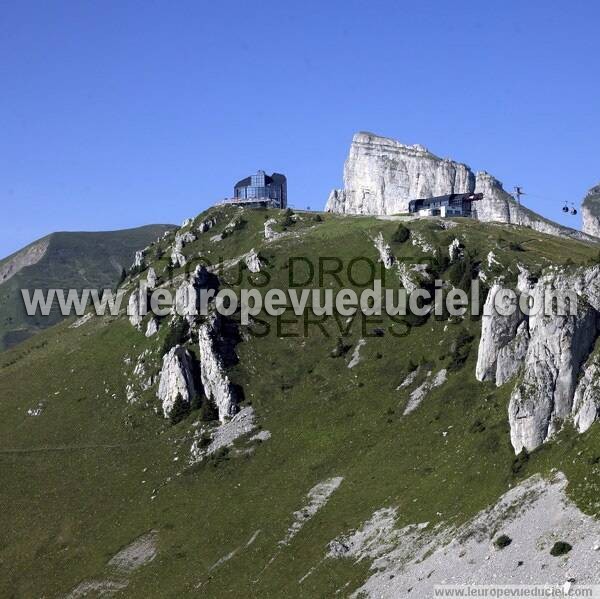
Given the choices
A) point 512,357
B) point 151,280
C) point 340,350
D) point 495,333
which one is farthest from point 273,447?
point 151,280

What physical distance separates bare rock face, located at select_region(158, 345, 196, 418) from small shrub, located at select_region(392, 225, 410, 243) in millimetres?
45296

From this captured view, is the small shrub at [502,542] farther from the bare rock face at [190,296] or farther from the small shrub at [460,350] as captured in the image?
the bare rock face at [190,296]

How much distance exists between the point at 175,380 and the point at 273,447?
26.1 m

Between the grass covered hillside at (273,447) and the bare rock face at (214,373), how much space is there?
1.42 metres

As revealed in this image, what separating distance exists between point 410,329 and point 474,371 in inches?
936

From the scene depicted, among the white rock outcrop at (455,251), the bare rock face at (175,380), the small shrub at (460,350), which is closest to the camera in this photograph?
the small shrub at (460,350)

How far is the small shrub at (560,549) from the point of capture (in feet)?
262

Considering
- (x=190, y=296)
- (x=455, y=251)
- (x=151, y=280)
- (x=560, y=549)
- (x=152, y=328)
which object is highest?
(x=151, y=280)

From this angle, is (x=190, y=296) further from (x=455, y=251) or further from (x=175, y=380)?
(x=455, y=251)

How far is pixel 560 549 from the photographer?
263 feet

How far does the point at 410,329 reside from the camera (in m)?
150

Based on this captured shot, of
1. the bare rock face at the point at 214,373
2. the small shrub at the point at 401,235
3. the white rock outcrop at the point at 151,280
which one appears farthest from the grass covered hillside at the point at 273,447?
the white rock outcrop at the point at 151,280

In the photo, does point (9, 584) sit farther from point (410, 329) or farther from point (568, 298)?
point (568, 298)

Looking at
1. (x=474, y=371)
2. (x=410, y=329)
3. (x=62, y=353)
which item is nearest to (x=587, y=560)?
(x=474, y=371)
